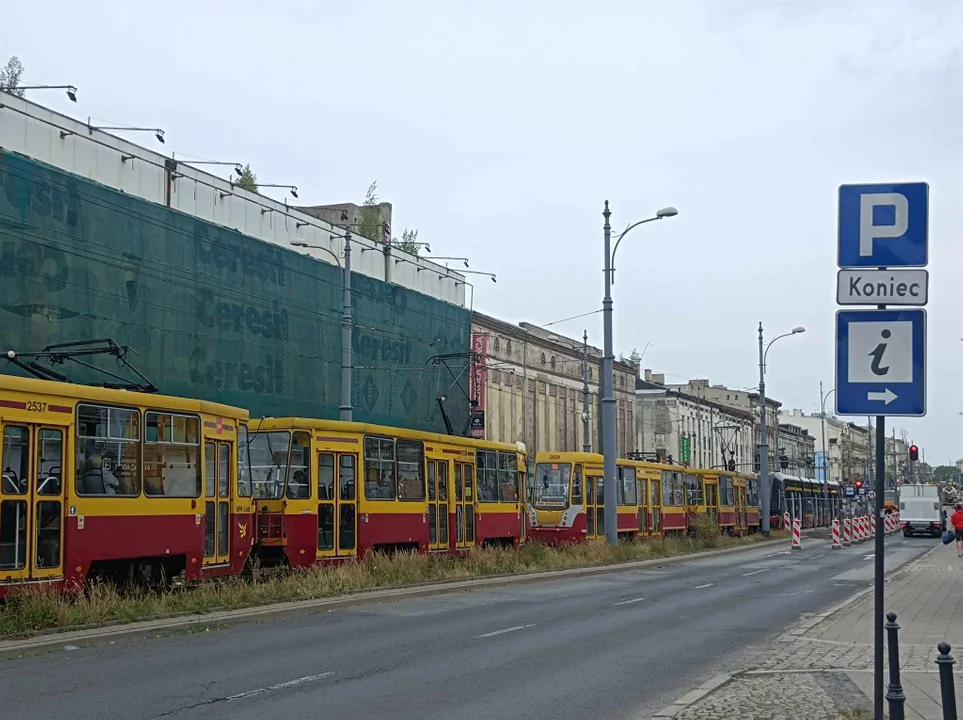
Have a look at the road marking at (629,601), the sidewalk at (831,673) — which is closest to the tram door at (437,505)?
the road marking at (629,601)

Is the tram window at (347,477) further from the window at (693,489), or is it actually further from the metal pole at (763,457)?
the metal pole at (763,457)

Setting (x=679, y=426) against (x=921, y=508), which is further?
(x=679, y=426)

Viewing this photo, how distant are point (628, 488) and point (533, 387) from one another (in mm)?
26880

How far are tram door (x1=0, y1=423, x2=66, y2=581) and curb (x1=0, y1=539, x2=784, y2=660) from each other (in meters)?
1.58

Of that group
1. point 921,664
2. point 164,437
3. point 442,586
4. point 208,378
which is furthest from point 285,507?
point 208,378

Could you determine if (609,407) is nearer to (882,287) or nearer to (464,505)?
(464,505)

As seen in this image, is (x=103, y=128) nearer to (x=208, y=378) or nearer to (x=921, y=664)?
(x=208, y=378)

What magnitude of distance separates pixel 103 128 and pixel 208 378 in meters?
9.21

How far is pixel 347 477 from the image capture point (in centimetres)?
2386

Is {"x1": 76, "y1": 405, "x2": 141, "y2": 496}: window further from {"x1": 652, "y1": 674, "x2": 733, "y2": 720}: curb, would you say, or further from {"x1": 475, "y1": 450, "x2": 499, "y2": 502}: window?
{"x1": 475, "y1": 450, "x2": 499, "y2": 502}: window

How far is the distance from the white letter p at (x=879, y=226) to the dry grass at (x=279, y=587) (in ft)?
33.5

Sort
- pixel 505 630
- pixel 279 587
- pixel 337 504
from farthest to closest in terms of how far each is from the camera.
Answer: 1. pixel 337 504
2. pixel 279 587
3. pixel 505 630

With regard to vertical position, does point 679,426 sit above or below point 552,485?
above

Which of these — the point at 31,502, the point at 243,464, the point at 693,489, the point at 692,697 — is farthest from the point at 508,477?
the point at 692,697
